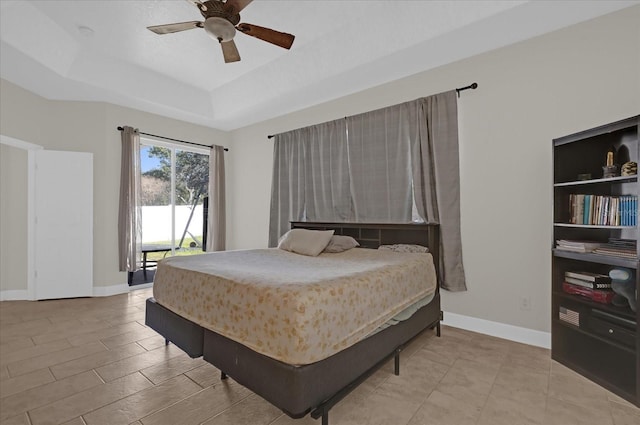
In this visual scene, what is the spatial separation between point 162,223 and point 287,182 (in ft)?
7.71

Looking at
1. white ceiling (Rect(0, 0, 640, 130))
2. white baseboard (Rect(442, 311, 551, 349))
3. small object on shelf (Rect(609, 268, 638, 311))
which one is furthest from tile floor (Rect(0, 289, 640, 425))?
white ceiling (Rect(0, 0, 640, 130))

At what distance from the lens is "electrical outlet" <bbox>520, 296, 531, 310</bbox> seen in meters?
2.71

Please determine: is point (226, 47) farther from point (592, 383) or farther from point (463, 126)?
point (592, 383)

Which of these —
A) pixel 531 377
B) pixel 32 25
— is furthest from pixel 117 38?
pixel 531 377

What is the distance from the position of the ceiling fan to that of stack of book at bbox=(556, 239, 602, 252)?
274 cm

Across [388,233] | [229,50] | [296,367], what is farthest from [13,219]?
[388,233]

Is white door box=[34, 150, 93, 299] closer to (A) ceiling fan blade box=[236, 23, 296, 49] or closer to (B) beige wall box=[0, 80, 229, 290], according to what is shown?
(B) beige wall box=[0, 80, 229, 290]

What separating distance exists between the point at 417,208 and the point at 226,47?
2.46m

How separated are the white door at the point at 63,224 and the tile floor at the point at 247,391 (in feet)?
5.05

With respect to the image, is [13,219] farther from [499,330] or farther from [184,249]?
[499,330]

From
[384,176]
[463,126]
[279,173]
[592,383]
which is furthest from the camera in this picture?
[279,173]

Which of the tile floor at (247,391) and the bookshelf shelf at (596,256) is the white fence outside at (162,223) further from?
the bookshelf shelf at (596,256)

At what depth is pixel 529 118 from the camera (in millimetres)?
2742

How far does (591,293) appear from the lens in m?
2.21
